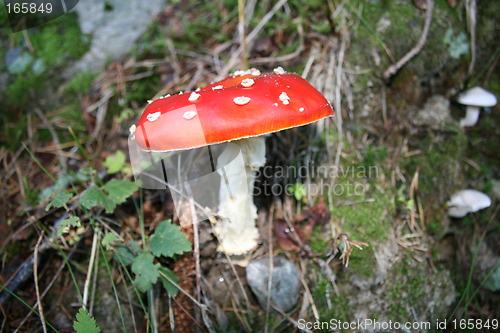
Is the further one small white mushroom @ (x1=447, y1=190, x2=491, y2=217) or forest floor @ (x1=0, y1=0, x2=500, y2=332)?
small white mushroom @ (x1=447, y1=190, x2=491, y2=217)

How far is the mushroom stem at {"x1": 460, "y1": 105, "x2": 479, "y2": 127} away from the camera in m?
3.44

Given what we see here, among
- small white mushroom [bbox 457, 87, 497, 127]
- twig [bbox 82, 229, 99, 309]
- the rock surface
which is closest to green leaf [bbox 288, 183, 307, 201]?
twig [bbox 82, 229, 99, 309]

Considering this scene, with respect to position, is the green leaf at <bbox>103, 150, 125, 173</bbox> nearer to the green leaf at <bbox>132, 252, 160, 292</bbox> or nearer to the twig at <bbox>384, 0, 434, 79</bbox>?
the green leaf at <bbox>132, 252, 160, 292</bbox>

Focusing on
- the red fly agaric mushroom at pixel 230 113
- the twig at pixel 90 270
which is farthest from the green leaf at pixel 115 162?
the red fly agaric mushroom at pixel 230 113

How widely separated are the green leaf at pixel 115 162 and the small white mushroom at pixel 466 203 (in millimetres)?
2915

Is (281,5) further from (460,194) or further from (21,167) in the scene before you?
(21,167)

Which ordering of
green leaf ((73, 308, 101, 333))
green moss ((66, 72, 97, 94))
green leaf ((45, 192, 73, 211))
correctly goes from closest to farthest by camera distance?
green leaf ((73, 308, 101, 333)) → green leaf ((45, 192, 73, 211)) → green moss ((66, 72, 97, 94))

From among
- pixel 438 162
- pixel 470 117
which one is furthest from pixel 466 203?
pixel 470 117

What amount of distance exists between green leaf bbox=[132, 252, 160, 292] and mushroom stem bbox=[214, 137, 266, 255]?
523mm

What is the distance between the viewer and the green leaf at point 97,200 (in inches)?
89.0

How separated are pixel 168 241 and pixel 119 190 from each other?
543 mm

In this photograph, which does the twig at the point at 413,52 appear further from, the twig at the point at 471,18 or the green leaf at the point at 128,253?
the green leaf at the point at 128,253

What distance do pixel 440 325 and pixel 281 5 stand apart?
3.19 meters

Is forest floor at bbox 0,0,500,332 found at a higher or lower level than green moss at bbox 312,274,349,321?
higher
